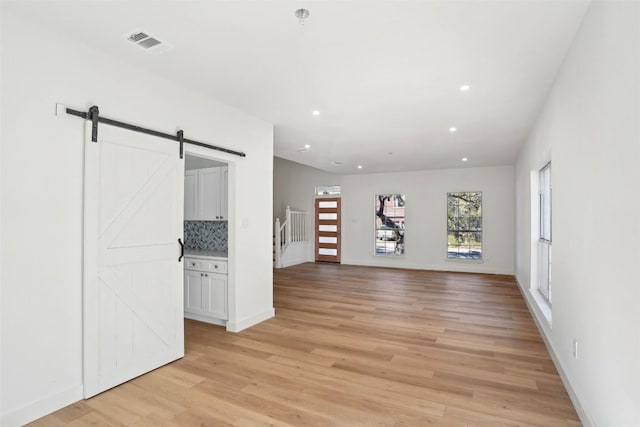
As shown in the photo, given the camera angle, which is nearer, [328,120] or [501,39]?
[501,39]

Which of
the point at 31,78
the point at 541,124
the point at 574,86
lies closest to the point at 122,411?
the point at 31,78

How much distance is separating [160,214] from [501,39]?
10.5 ft

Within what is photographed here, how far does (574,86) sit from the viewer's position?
2.59 metres

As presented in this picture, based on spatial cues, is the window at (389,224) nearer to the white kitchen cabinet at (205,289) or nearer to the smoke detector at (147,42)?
the white kitchen cabinet at (205,289)

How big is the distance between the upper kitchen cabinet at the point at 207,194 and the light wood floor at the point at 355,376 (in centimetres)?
150

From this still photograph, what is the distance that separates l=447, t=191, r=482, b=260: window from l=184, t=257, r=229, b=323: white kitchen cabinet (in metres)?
6.67

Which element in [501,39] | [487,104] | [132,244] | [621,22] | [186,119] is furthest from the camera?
[487,104]

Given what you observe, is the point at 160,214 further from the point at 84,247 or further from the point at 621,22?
the point at 621,22

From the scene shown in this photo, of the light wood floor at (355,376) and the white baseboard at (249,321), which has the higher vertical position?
the white baseboard at (249,321)

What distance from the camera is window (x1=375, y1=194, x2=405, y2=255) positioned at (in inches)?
384

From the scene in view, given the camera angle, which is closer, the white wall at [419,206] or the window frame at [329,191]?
the white wall at [419,206]

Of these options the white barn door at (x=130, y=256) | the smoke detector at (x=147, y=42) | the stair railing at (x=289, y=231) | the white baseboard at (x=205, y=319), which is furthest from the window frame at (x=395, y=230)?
the smoke detector at (x=147, y=42)

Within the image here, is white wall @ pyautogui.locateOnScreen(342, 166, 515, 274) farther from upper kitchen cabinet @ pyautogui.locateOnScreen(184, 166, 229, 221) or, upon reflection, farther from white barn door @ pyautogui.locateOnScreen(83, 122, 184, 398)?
white barn door @ pyautogui.locateOnScreen(83, 122, 184, 398)

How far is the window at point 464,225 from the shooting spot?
895cm
